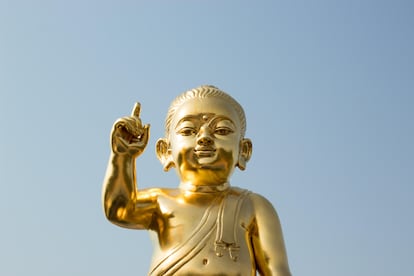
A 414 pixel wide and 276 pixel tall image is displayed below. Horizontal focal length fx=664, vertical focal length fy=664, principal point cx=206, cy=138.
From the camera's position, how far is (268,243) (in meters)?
4.27

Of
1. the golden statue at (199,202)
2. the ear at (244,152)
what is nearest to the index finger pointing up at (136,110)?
the golden statue at (199,202)

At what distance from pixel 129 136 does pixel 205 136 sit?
0.49 metres

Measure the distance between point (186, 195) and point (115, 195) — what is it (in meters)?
0.49

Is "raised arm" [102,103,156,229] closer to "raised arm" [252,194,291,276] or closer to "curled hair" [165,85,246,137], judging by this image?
"curled hair" [165,85,246,137]

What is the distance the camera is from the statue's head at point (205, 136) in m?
4.38

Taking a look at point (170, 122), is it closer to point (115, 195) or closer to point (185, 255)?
point (115, 195)

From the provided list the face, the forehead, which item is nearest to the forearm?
the face

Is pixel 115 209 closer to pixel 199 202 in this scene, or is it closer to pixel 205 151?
pixel 199 202

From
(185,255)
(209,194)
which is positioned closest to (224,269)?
(185,255)

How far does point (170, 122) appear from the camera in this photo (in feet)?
15.1

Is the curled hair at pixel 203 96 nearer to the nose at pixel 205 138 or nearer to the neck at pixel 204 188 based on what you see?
the nose at pixel 205 138

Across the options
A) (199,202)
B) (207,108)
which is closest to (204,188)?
(199,202)

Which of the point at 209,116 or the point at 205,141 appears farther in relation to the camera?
the point at 209,116

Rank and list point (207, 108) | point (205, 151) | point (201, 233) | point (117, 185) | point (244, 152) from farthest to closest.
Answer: point (244, 152), point (207, 108), point (205, 151), point (117, 185), point (201, 233)
